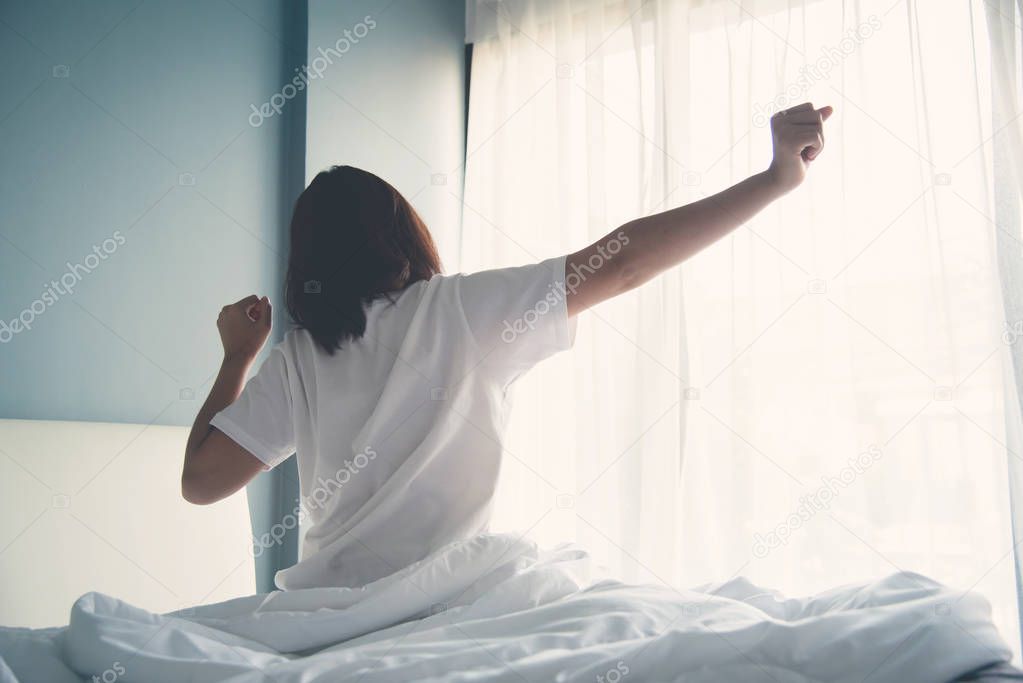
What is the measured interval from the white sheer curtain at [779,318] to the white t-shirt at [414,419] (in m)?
1.34

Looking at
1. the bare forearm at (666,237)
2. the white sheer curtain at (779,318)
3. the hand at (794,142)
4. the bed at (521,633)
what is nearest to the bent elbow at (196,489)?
the bed at (521,633)

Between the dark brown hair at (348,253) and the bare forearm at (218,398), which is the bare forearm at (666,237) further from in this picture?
the bare forearm at (218,398)

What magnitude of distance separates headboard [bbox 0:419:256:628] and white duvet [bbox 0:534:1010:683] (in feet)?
2.84

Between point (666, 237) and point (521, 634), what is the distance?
0.58 m

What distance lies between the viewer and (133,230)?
7.22ft

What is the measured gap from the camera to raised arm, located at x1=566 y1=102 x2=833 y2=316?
3.81 ft

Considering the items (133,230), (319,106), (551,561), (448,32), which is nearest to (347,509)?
(551,561)

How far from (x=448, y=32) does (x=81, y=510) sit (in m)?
2.17

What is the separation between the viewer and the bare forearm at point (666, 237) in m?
1.16

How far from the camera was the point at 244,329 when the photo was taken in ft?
4.67

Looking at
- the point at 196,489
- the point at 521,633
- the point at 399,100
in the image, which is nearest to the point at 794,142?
the point at 521,633

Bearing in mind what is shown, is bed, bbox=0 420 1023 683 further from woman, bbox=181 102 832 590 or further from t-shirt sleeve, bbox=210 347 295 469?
t-shirt sleeve, bbox=210 347 295 469

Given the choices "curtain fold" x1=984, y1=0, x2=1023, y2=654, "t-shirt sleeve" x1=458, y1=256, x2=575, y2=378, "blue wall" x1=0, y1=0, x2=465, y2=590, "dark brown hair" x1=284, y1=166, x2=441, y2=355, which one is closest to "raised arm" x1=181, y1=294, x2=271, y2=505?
"dark brown hair" x1=284, y1=166, x2=441, y2=355

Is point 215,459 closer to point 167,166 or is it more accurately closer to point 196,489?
point 196,489
